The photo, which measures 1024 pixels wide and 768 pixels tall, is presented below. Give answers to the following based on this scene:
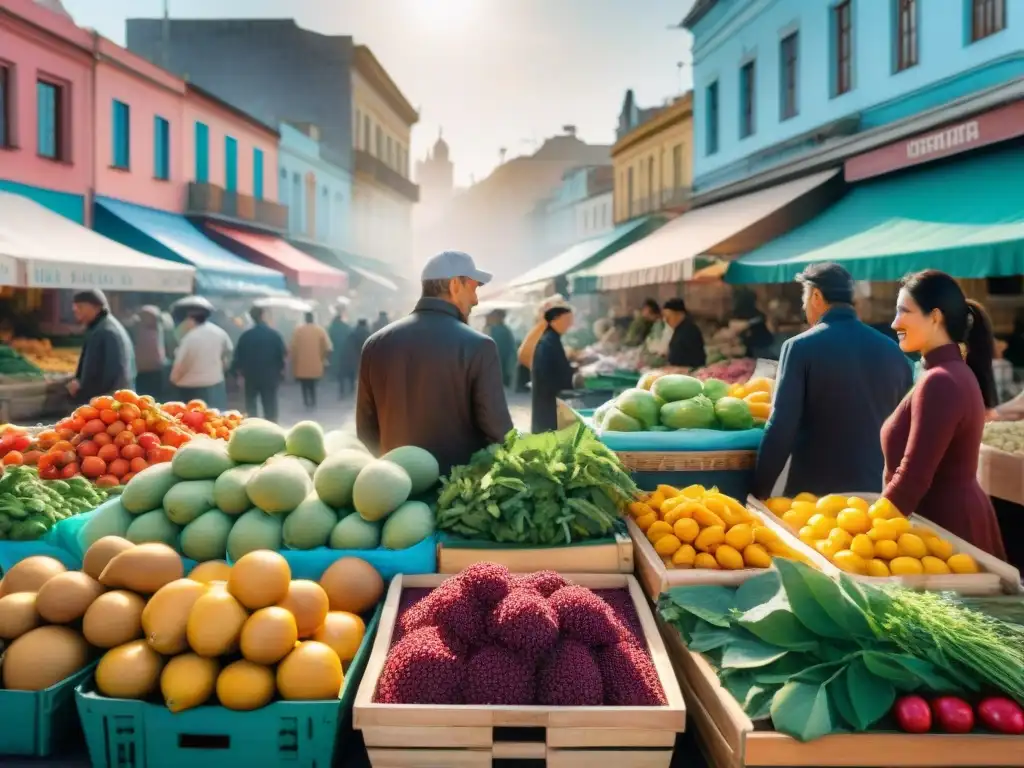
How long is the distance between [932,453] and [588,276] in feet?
43.9

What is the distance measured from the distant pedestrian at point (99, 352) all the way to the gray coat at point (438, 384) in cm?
491

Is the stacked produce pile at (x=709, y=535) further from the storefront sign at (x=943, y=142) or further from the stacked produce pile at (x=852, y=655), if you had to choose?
the storefront sign at (x=943, y=142)

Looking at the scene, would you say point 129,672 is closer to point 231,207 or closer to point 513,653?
point 513,653

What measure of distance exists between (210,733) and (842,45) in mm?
14635

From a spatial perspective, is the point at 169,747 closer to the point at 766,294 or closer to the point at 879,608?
the point at 879,608

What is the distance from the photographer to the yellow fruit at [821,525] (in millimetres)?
3566

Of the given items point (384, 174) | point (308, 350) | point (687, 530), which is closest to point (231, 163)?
point (308, 350)

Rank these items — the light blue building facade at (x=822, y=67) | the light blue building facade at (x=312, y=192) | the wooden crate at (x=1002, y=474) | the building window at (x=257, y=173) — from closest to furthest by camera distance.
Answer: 1. the wooden crate at (x=1002, y=474)
2. the light blue building facade at (x=822, y=67)
3. the building window at (x=257, y=173)
4. the light blue building facade at (x=312, y=192)

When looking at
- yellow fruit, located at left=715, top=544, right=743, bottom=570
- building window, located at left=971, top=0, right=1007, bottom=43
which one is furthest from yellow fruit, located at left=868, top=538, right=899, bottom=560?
building window, located at left=971, top=0, right=1007, bottom=43

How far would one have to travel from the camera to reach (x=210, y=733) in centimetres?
241

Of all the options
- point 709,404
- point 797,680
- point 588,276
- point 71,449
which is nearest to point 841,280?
point 709,404

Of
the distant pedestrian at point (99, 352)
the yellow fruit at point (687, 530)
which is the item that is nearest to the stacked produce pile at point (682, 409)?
the yellow fruit at point (687, 530)

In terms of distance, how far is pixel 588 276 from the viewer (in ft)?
55.0

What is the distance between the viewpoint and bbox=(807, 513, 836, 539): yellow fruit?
140 inches
